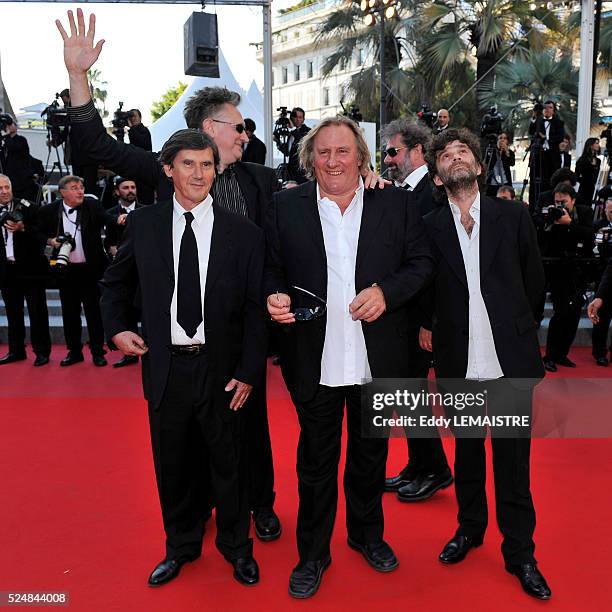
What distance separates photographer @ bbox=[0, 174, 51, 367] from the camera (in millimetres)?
6547

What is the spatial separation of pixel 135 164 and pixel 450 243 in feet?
4.30

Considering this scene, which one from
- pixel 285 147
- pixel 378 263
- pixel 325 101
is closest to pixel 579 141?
pixel 285 147

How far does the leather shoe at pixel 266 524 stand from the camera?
3.00m

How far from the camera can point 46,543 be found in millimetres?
2959

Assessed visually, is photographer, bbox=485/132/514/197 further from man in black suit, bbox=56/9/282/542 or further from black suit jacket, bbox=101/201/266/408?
black suit jacket, bbox=101/201/266/408

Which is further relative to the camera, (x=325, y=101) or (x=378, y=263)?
(x=325, y=101)

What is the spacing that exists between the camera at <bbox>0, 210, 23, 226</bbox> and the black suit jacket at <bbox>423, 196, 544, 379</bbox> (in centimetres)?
486

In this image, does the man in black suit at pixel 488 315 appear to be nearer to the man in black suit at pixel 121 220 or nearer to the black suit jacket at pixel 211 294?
the black suit jacket at pixel 211 294

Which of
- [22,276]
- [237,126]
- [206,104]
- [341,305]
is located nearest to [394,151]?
[237,126]

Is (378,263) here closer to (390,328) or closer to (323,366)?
(390,328)

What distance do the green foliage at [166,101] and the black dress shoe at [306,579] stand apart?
43.9 meters

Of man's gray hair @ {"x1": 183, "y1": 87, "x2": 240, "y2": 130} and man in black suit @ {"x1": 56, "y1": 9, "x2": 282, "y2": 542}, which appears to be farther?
man's gray hair @ {"x1": 183, "y1": 87, "x2": 240, "y2": 130}

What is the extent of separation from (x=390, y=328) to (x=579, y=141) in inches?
347

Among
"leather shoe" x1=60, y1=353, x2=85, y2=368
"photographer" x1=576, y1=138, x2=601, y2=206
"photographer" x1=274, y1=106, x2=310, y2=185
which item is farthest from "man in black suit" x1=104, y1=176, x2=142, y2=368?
"photographer" x1=576, y1=138, x2=601, y2=206
